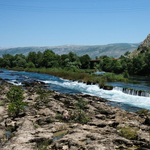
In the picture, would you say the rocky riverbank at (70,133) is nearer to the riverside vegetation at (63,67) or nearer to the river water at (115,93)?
the river water at (115,93)

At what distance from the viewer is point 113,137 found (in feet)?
29.3

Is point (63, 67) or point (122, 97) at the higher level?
point (63, 67)

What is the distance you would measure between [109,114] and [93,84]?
20553 millimetres

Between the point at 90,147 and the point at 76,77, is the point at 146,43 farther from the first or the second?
the point at 90,147

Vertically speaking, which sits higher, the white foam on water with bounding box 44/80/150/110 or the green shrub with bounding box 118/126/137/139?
the green shrub with bounding box 118/126/137/139

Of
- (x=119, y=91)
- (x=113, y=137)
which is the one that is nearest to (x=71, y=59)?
(x=119, y=91)

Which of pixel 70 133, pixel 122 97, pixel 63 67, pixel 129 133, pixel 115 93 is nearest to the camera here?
pixel 129 133

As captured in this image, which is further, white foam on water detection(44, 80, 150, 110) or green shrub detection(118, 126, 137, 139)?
white foam on water detection(44, 80, 150, 110)

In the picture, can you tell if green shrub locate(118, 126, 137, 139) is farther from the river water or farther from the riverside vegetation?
the riverside vegetation

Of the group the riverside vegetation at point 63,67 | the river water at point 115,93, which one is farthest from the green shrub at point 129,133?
the riverside vegetation at point 63,67

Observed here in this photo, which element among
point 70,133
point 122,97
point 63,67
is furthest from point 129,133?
point 63,67

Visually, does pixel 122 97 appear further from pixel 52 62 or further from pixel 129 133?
pixel 52 62

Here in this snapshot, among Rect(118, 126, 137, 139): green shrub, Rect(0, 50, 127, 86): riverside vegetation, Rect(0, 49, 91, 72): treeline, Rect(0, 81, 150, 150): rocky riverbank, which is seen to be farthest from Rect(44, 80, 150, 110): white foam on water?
Rect(0, 49, 91, 72): treeline

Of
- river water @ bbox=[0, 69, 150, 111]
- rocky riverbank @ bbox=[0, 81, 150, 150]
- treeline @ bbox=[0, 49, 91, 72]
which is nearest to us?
rocky riverbank @ bbox=[0, 81, 150, 150]
